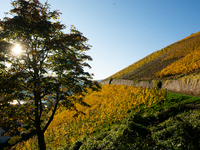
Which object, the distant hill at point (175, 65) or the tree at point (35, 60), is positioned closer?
the tree at point (35, 60)

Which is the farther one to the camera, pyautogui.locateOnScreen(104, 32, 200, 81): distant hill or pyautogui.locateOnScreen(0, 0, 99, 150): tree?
pyautogui.locateOnScreen(104, 32, 200, 81): distant hill

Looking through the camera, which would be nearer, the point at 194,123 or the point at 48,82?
the point at 194,123

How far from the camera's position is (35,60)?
275 inches

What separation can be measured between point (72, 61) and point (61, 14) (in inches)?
133

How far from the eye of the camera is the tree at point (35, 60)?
5.74 metres

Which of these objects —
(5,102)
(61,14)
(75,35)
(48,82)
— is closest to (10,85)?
(5,102)

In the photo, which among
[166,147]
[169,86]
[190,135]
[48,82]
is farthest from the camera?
[169,86]

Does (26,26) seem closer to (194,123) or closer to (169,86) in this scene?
(194,123)

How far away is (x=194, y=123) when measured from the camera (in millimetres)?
5836

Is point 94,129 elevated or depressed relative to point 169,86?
depressed

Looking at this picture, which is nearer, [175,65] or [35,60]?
[35,60]

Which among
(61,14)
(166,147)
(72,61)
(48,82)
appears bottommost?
(166,147)

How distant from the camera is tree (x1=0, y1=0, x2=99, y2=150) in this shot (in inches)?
226

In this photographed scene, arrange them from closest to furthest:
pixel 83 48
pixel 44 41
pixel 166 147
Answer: pixel 166 147 < pixel 44 41 < pixel 83 48
